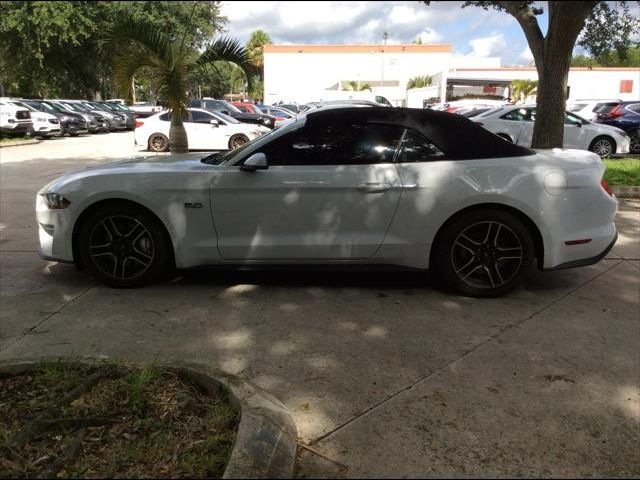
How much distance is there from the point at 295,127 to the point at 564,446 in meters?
3.05

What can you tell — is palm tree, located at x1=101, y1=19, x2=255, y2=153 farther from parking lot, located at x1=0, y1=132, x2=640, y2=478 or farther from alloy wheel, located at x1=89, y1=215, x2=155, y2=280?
alloy wheel, located at x1=89, y1=215, x2=155, y2=280

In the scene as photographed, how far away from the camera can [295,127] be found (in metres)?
4.62

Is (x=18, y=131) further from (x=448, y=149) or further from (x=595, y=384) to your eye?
(x=595, y=384)

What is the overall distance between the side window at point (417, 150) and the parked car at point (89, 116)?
25953 millimetres

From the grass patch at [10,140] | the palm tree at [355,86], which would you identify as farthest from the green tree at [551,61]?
the palm tree at [355,86]

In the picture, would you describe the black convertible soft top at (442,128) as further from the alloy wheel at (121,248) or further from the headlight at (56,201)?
the headlight at (56,201)

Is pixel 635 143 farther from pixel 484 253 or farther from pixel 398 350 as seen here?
pixel 398 350

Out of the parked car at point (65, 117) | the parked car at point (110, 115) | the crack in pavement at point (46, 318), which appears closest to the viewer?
the crack in pavement at point (46, 318)

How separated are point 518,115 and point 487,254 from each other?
34.4ft

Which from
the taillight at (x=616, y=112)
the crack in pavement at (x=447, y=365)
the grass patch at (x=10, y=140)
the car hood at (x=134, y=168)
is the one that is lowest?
the crack in pavement at (x=447, y=365)

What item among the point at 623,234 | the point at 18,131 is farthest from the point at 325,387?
the point at 18,131

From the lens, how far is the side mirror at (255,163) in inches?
173

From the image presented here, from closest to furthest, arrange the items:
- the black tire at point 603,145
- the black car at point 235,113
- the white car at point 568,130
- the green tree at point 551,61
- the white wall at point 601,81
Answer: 1. the green tree at point 551,61
2. the white car at point 568,130
3. the black tire at point 603,145
4. the black car at point 235,113
5. the white wall at point 601,81

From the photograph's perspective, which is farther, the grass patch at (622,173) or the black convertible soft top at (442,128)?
the grass patch at (622,173)
